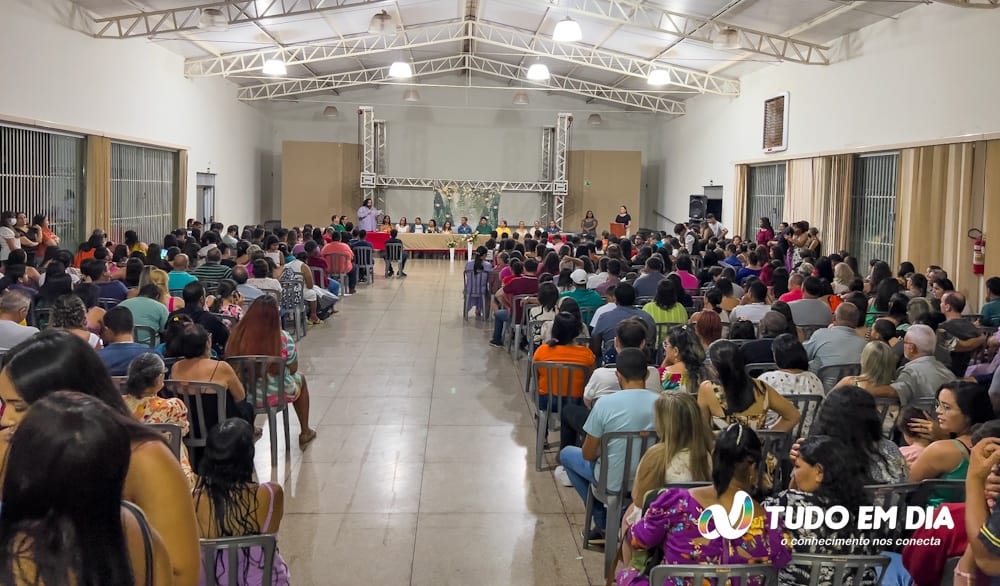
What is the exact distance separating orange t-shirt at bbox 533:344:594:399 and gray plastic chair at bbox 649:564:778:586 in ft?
8.71

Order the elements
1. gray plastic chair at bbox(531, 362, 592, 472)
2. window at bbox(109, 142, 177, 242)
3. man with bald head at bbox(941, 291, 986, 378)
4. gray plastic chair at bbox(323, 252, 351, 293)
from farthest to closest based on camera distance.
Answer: window at bbox(109, 142, 177, 242)
gray plastic chair at bbox(323, 252, 351, 293)
man with bald head at bbox(941, 291, 986, 378)
gray plastic chair at bbox(531, 362, 592, 472)

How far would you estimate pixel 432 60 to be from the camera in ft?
64.3

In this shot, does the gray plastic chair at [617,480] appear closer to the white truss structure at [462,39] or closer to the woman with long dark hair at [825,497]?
the woman with long dark hair at [825,497]

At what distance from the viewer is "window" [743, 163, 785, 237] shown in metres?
14.8

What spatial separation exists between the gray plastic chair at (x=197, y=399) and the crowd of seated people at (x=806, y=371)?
1.70 m

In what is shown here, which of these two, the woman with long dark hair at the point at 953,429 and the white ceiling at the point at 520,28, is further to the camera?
the white ceiling at the point at 520,28

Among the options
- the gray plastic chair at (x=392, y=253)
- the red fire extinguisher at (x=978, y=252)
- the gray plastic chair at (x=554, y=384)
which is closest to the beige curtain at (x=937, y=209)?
the red fire extinguisher at (x=978, y=252)

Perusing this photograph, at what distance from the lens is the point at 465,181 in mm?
22203

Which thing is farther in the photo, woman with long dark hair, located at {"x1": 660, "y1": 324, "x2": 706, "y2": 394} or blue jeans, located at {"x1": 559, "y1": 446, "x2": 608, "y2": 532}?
woman with long dark hair, located at {"x1": 660, "y1": 324, "x2": 706, "y2": 394}

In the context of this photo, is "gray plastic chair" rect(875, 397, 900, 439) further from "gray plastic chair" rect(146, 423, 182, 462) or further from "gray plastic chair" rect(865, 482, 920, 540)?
"gray plastic chair" rect(146, 423, 182, 462)

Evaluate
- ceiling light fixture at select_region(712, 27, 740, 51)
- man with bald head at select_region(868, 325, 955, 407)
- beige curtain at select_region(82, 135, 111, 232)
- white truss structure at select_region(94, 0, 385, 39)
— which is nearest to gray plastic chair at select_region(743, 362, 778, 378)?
man with bald head at select_region(868, 325, 955, 407)

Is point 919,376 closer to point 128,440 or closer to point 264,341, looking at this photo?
point 264,341

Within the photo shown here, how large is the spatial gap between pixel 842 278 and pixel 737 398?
15.8ft

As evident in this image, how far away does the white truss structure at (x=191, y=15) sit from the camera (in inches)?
457
